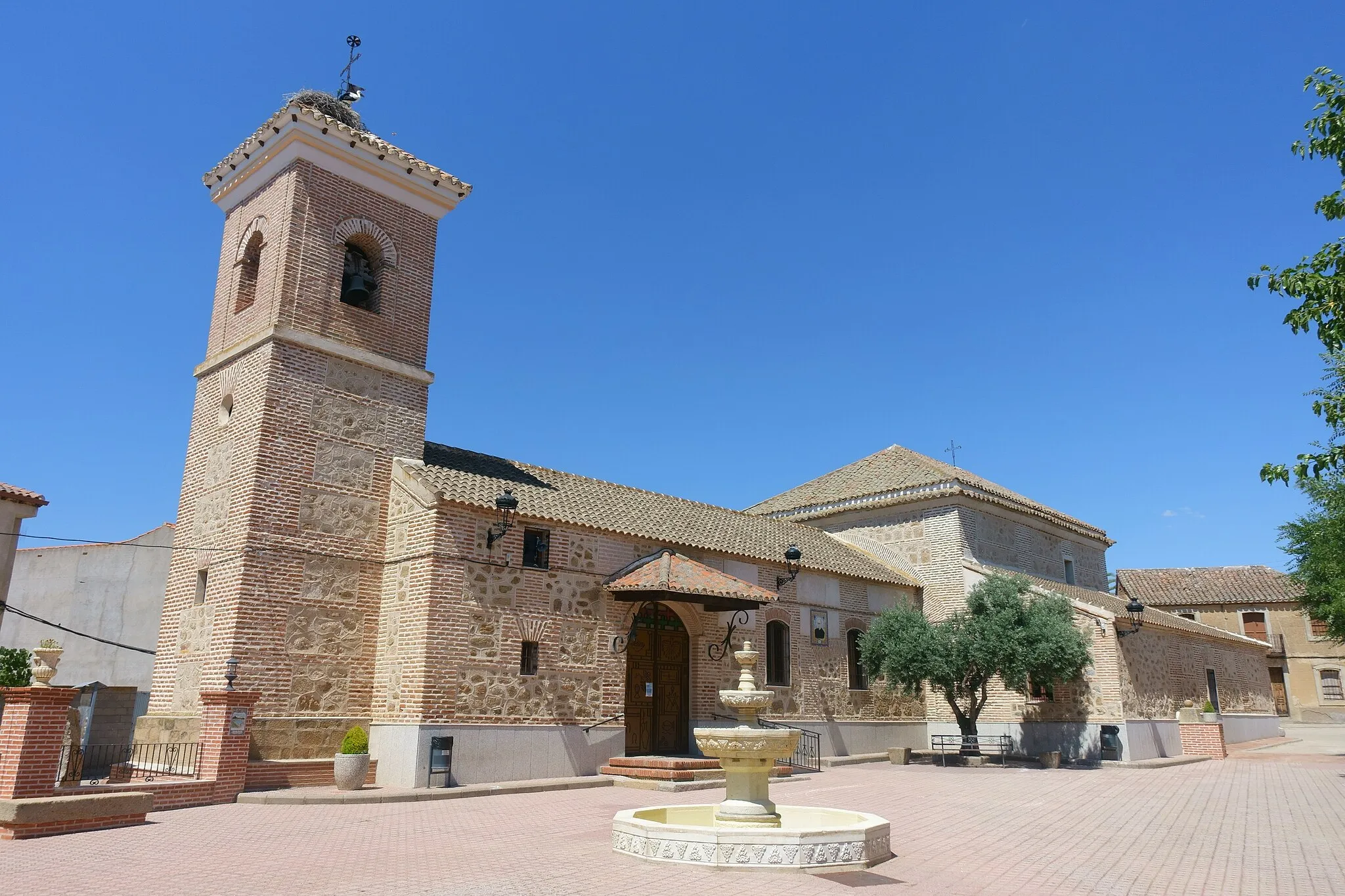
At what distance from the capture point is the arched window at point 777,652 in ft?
69.2

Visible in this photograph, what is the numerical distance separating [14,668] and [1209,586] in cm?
5045

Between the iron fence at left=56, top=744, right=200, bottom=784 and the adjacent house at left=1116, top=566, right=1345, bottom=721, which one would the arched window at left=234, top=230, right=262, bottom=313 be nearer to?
the iron fence at left=56, top=744, right=200, bottom=784

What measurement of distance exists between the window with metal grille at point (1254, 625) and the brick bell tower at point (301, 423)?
145 feet

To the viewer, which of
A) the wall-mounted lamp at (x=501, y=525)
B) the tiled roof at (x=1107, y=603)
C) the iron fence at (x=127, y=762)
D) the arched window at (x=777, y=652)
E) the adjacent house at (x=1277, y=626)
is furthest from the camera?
the adjacent house at (x=1277, y=626)

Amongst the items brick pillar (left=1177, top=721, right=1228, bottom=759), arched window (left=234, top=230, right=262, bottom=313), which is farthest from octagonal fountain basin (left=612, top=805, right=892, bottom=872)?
brick pillar (left=1177, top=721, right=1228, bottom=759)

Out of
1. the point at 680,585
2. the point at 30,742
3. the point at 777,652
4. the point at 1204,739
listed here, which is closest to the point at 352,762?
the point at 30,742

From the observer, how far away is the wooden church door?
18.6 metres

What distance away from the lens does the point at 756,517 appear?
86.7 feet

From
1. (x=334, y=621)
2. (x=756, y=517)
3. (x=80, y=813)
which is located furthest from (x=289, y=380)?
(x=756, y=517)

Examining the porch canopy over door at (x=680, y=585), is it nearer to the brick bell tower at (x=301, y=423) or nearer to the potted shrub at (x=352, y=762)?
the brick bell tower at (x=301, y=423)

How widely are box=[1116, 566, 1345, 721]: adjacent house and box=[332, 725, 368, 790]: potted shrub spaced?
3929 cm

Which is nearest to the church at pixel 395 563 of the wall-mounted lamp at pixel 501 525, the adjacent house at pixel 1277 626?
the wall-mounted lamp at pixel 501 525

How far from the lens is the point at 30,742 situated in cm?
1080

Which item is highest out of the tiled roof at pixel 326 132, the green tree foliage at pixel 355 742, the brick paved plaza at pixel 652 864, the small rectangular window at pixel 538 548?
the tiled roof at pixel 326 132
